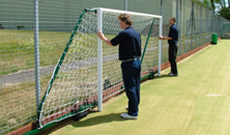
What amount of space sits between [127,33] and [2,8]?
188cm

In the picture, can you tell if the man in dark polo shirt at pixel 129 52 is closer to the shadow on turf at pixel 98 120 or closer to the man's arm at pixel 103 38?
the man's arm at pixel 103 38

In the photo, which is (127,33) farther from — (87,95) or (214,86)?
(214,86)

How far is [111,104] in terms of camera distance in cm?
526

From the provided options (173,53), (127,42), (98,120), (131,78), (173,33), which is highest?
(173,33)

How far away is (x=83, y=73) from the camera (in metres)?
4.88

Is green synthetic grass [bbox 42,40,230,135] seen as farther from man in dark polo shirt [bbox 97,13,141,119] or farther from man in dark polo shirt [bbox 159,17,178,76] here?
man in dark polo shirt [bbox 159,17,178,76]

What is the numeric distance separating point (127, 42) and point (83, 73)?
1.23m

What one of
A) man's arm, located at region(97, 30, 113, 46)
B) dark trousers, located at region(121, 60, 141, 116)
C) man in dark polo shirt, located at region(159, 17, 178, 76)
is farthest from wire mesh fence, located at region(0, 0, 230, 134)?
man in dark polo shirt, located at region(159, 17, 178, 76)

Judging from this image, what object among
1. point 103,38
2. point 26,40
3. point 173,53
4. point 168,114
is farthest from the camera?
point 173,53

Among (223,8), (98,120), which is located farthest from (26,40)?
(223,8)

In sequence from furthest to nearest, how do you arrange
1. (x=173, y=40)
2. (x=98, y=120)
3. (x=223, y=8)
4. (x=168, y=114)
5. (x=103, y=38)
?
(x=223, y=8)
(x=173, y=40)
(x=168, y=114)
(x=98, y=120)
(x=103, y=38)

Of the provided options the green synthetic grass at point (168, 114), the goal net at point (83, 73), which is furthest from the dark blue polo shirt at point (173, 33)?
the goal net at point (83, 73)

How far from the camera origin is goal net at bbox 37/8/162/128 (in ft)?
13.1

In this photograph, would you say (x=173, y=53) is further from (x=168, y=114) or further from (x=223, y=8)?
(x=223, y=8)
